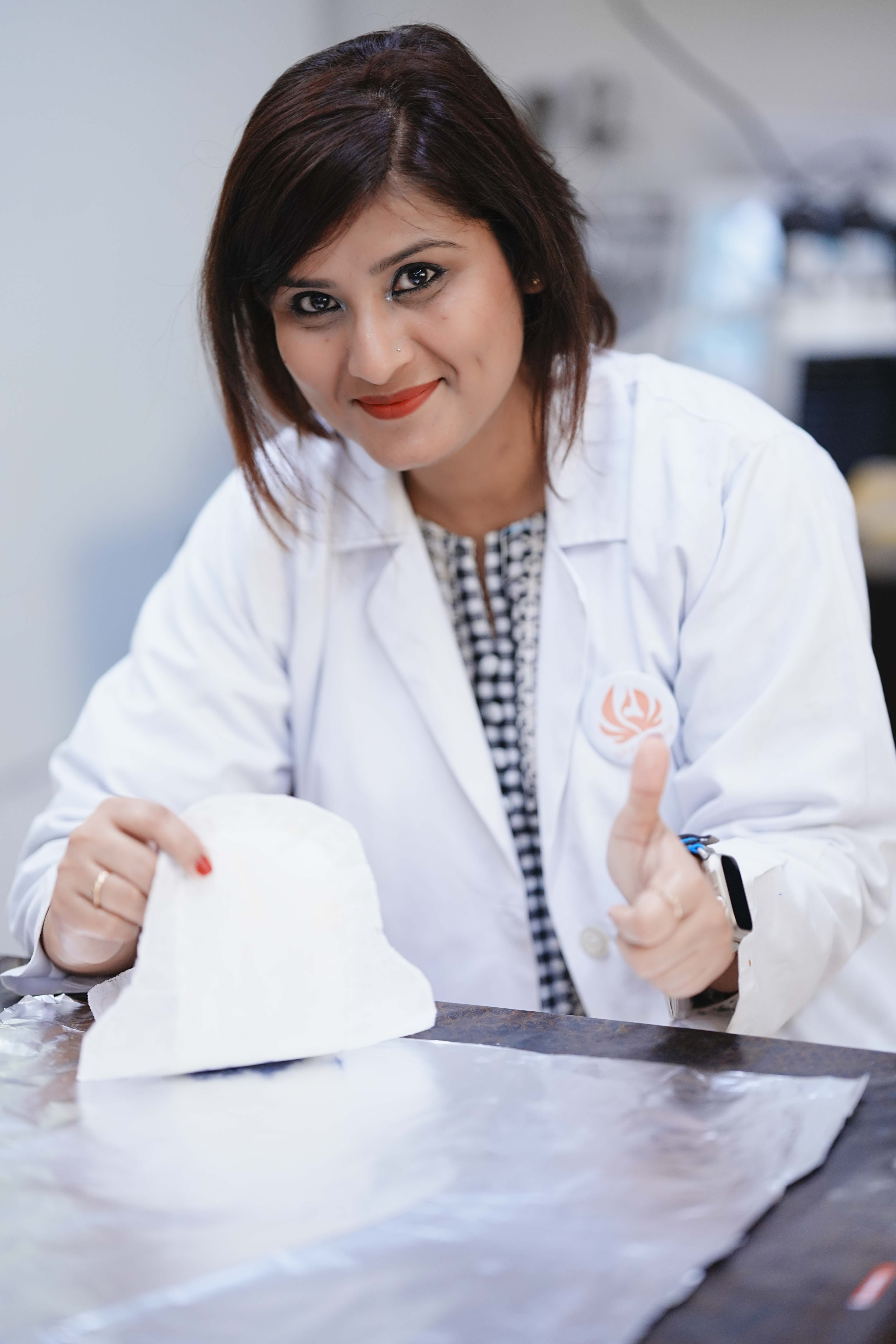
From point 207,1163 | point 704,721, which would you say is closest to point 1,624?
point 704,721

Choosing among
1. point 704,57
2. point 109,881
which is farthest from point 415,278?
point 704,57

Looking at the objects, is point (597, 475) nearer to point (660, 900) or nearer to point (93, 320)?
point (660, 900)

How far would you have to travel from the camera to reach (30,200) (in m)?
1.57

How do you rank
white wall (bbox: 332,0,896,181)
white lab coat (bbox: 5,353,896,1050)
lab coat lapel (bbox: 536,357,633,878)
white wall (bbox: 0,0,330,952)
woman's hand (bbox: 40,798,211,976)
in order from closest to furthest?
1. woman's hand (bbox: 40,798,211,976)
2. white lab coat (bbox: 5,353,896,1050)
3. lab coat lapel (bbox: 536,357,633,878)
4. white wall (bbox: 0,0,330,952)
5. white wall (bbox: 332,0,896,181)

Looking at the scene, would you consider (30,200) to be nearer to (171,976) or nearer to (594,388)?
(594,388)

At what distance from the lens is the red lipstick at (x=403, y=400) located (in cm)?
100

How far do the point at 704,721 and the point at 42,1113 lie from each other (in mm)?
610

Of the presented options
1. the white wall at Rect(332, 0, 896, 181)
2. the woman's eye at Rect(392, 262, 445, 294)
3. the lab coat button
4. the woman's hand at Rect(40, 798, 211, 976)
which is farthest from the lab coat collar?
the white wall at Rect(332, 0, 896, 181)

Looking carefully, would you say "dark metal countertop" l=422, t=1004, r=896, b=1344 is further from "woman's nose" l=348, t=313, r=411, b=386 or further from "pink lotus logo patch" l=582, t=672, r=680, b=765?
"woman's nose" l=348, t=313, r=411, b=386

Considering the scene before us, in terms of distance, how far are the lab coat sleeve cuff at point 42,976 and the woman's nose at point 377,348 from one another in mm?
460

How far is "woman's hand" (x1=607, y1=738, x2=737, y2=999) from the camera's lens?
74cm

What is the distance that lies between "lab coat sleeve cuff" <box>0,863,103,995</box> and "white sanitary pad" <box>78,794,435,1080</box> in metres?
0.04

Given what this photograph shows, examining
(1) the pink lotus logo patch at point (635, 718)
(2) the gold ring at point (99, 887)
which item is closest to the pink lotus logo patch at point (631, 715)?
(1) the pink lotus logo patch at point (635, 718)

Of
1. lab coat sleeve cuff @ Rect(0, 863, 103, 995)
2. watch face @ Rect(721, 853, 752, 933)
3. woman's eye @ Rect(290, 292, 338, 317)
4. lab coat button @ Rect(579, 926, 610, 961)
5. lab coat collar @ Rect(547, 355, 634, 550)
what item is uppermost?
woman's eye @ Rect(290, 292, 338, 317)
